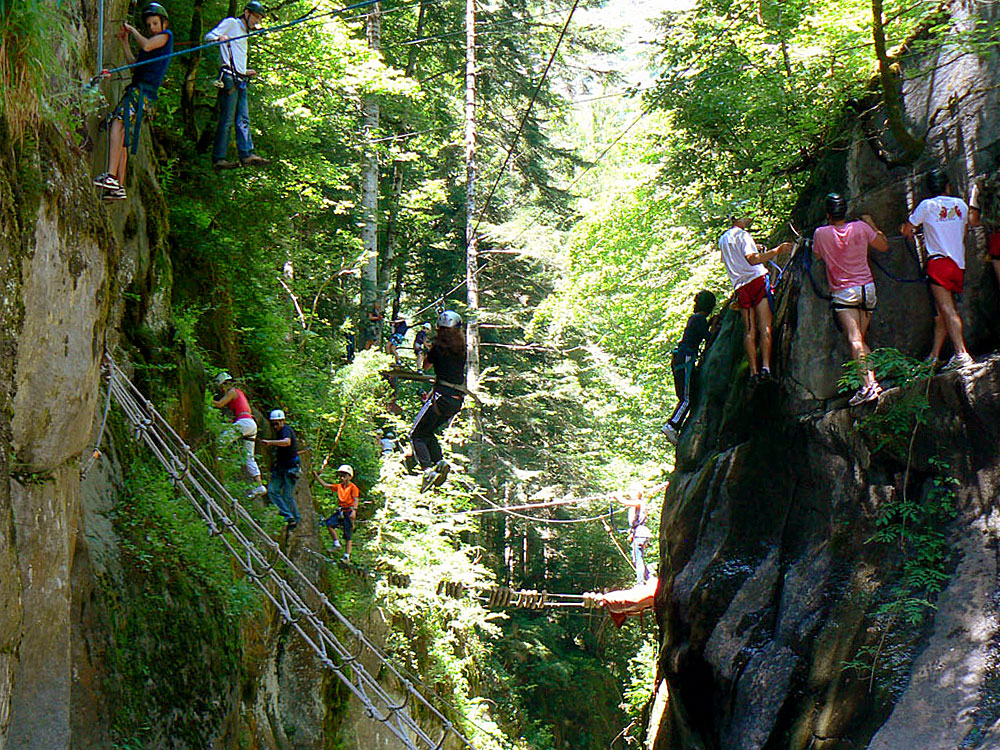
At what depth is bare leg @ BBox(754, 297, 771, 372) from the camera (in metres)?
→ 9.27

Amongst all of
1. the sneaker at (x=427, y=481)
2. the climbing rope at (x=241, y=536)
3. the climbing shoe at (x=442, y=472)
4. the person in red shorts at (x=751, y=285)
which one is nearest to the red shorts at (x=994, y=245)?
the person in red shorts at (x=751, y=285)

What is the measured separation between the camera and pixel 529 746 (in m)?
19.5

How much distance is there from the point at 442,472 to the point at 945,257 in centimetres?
1071

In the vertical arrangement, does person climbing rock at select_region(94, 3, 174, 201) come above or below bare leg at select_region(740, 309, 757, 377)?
above

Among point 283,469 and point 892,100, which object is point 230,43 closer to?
point 283,469

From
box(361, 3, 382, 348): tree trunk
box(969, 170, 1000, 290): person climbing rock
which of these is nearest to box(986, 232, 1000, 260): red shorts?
box(969, 170, 1000, 290): person climbing rock

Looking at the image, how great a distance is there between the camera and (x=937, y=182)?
8016 millimetres

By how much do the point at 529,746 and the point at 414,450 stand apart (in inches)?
396

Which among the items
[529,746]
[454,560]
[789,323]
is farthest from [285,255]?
[529,746]

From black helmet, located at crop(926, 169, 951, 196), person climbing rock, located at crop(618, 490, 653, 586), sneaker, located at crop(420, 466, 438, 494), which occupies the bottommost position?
person climbing rock, located at crop(618, 490, 653, 586)

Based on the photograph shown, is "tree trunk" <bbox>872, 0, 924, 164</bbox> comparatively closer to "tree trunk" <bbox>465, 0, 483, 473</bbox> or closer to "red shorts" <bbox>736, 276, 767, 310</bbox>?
"red shorts" <bbox>736, 276, 767, 310</bbox>

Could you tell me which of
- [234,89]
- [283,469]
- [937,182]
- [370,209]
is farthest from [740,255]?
[370,209]

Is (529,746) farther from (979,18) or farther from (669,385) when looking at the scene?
(979,18)

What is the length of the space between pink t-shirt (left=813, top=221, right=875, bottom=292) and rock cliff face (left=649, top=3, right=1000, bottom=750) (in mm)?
574
